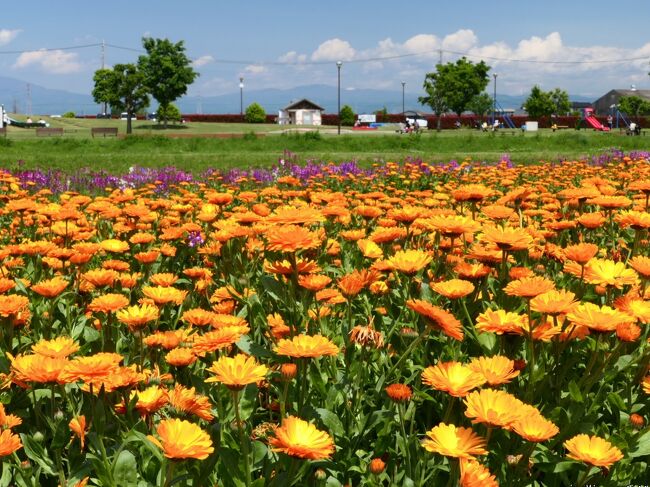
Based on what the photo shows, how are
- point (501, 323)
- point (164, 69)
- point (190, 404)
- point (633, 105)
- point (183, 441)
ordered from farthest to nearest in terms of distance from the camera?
point (633, 105) → point (164, 69) → point (501, 323) → point (190, 404) → point (183, 441)

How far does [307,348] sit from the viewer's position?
148 centimetres

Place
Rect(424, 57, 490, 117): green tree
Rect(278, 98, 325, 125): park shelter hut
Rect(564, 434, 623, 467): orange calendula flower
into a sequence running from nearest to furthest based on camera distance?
Rect(564, 434, 623, 467): orange calendula flower → Rect(424, 57, 490, 117): green tree → Rect(278, 98, 325, 125): park shelter hut

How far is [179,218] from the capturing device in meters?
3.90

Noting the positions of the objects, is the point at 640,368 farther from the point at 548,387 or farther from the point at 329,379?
the point at 329,379

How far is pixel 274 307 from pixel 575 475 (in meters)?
1.22

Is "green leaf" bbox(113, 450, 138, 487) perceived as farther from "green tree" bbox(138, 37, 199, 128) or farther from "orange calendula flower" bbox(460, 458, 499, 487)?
"green tree" bbox(138, 37, 199, 128)

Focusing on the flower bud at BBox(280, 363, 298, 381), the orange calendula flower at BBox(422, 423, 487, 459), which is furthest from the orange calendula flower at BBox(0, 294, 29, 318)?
the orange calendula flower at BBox(422, 423, 487, 459)

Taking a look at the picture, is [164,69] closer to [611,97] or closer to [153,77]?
[153,77]

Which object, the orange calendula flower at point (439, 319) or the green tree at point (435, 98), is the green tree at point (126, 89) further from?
the orange calendula flower at point (439, 319)

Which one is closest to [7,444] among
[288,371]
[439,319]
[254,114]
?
[288,371]

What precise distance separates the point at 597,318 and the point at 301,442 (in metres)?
0.75

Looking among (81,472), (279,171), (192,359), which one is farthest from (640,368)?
(279,171)

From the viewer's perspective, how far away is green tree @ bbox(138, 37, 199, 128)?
50.8m

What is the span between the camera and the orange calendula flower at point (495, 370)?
1408mm
